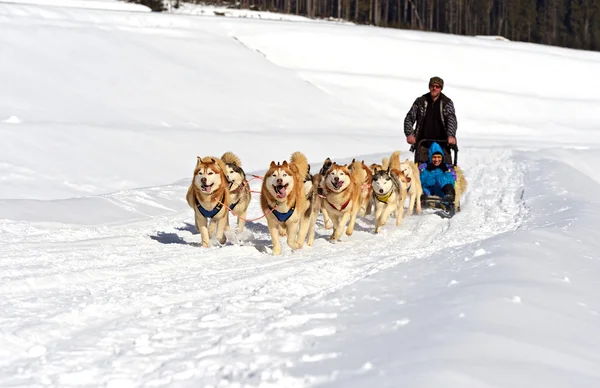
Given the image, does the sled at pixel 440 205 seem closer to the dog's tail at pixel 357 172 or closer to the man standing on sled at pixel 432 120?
the man standing on sled at pixel 432 120

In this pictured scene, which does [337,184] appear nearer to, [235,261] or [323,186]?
[323,186]

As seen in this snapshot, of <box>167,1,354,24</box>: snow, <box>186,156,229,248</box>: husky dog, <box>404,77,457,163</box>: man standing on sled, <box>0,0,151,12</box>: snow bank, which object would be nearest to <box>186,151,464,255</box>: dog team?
<box>186,156,229,248</box>: husky dog

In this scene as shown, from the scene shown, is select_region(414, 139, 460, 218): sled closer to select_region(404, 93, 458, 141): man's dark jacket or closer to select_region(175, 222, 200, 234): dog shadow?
select_region(404, 93, 458, 141): man's dark jacket

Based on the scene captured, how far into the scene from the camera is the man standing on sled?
1046 centimetres

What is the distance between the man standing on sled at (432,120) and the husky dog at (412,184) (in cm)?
35

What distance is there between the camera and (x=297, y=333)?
4102 millimetres

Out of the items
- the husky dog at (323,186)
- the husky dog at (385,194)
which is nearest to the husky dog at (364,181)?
the husky dog at (385,194)

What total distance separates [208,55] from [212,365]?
23260mm

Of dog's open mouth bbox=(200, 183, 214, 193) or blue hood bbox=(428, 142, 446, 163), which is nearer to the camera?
dog's open mouth bbox=(200, 183, 214, 193)

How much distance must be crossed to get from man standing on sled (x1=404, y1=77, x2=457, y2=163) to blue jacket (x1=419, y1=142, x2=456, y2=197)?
17 cm

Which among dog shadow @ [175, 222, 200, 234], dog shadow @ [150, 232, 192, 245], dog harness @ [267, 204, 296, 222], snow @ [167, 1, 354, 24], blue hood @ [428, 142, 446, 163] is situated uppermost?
snow @ [167, 1, 354, 24]

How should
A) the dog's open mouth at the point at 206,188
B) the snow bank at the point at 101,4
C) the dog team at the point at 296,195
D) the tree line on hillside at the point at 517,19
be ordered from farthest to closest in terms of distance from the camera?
the tree line on hillside at the point at 517,19
the snow bank at the point at 101,4
the dog team at the point at 296,195
the dog's open mouth at the point at 206,188

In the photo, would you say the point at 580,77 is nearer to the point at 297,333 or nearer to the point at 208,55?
the point at 208,55

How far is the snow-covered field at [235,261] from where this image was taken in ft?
12.0
